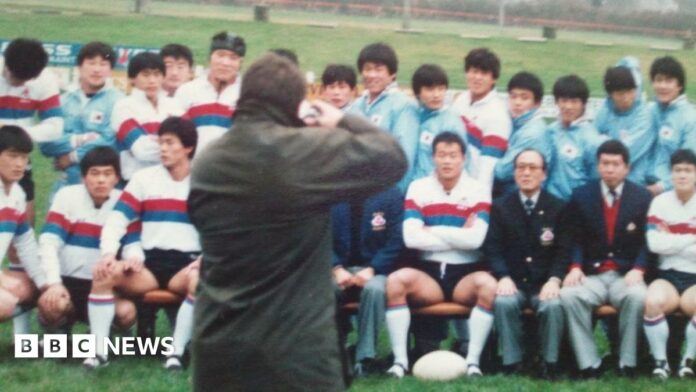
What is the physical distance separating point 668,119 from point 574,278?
153 centimetres

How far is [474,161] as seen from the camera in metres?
8.15

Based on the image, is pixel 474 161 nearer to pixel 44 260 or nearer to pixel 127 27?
pixel 44 260

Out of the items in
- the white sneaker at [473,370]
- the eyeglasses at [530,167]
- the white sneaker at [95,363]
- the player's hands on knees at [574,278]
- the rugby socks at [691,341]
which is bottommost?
the white sneaker at [95,363]

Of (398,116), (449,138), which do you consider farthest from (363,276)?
(398,116)

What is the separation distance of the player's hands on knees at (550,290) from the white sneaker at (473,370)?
Answer: 1.99ft

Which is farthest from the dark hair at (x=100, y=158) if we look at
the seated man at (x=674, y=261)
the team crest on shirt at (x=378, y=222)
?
the seated man at (x=674, y=261)

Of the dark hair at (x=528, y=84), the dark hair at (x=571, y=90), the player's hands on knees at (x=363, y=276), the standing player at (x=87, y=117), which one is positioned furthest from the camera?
the standing player at (x=87, y=117)

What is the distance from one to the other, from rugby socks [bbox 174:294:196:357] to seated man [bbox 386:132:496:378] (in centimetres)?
128

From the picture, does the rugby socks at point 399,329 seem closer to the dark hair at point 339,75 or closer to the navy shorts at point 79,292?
the dark hair at point 339,75

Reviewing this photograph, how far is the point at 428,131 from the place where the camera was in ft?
26.7

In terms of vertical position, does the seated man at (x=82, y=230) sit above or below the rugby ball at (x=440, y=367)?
above

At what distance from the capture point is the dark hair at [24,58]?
8.09 m

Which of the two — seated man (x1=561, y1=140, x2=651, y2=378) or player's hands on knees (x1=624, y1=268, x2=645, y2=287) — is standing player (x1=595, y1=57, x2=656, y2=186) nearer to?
seated man (x1=561, y1=140, x2=651, y2=378)

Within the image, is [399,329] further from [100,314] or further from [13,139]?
[13,139]
